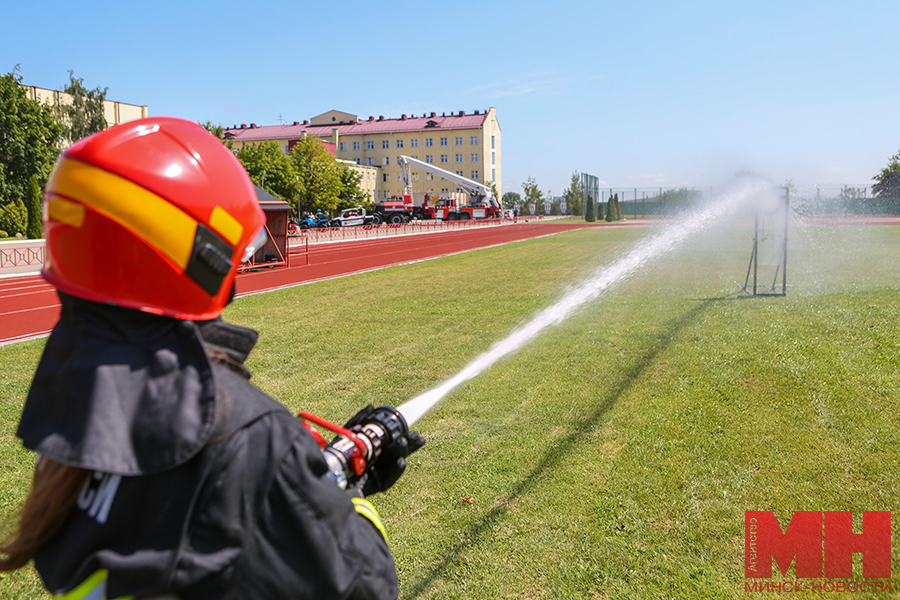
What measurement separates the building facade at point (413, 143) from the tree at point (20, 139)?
66.2 meters

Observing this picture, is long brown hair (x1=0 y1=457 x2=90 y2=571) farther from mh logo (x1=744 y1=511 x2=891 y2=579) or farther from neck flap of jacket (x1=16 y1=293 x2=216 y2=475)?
mh logo (x1=744 y1=511 x2=891 y2=579)

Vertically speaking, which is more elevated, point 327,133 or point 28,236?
point 327,133

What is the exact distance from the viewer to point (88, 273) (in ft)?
4.36

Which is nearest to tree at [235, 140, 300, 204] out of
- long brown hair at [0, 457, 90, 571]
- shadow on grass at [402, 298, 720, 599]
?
shadow on grass at [402, 298, 720, 599]

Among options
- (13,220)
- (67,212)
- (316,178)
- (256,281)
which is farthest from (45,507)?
(316,178)

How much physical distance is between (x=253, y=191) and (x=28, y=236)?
3784cm

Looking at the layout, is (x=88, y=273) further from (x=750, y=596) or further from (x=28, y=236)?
(x=28, y=236)

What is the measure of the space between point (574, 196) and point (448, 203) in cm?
3345

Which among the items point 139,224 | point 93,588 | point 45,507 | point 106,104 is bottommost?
point 93,588

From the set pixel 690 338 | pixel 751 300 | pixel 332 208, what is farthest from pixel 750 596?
pixel 332 208

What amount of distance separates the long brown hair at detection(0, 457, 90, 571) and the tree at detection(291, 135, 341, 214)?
2787 inches

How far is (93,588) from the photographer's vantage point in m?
1.29

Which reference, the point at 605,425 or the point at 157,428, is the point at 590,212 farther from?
the point at 157,428

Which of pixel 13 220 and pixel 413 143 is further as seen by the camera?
pixel 413 143
